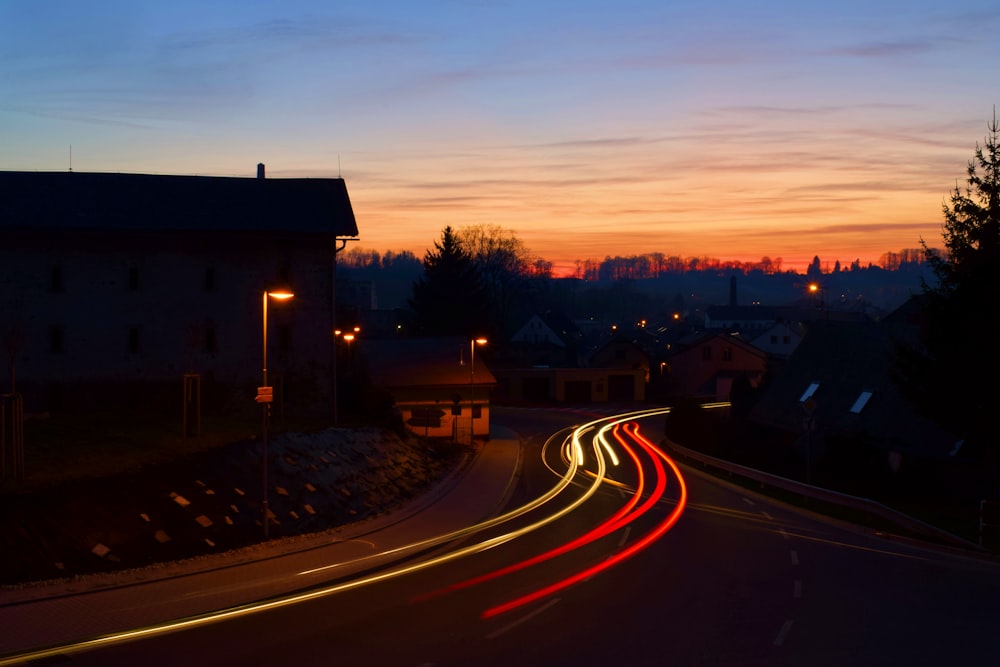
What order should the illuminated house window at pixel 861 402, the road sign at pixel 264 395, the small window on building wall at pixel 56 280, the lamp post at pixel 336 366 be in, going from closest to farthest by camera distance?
1. the road sign at pixel 264 395
2. the small window on building wall at pixel 56 280
3. the lamp post at pixel 336 366
4. the illuminated house window at pixel 861 402

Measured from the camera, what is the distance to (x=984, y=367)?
92.8 feet

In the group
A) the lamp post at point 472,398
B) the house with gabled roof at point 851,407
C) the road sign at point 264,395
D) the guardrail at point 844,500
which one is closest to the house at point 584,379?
the lamp post at point 472,398

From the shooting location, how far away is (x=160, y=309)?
3750 cm

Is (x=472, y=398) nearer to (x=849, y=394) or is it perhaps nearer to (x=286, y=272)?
(x=286, y=272)

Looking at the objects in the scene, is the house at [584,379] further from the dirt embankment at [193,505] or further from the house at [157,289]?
the dirt embankment at [193,505]

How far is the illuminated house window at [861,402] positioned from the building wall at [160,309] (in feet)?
76.8

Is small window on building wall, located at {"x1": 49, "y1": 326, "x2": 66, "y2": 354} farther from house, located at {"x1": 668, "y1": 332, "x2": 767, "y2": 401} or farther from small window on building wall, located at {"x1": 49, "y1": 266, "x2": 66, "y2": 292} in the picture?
house, located at {"x1": 668, "y1": 332, "x2": 767, "y2": 401}

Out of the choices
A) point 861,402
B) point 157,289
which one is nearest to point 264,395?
point 157,289

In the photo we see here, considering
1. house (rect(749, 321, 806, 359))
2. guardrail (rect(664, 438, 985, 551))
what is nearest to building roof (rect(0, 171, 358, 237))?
guardrail (rect(664, 438, 985, 551))

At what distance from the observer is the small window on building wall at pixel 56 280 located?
36531 mm

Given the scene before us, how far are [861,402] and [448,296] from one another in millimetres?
56217

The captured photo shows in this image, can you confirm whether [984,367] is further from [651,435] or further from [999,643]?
[651,435]

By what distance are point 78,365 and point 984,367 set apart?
33.9 metres

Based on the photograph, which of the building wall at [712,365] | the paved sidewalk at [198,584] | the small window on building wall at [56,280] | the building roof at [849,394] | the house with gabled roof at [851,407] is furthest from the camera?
the building wall at [712,365]
